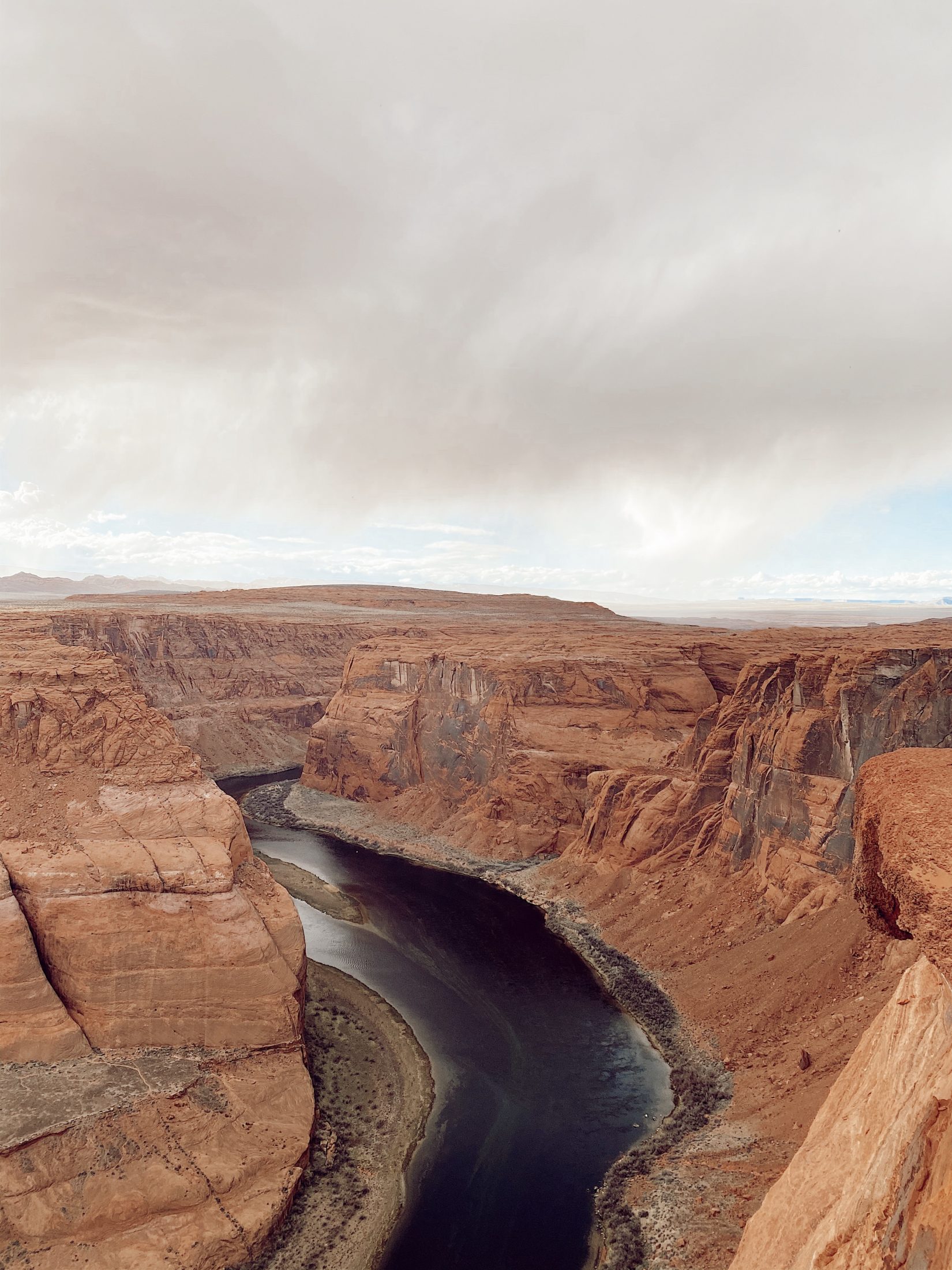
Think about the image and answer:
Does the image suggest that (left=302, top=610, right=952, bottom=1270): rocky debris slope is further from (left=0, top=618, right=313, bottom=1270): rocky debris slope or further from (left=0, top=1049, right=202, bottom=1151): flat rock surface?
(left=0, top=1049, right=202, bottom=1151): flat rock surface

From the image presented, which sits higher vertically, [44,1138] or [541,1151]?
[44,1138]

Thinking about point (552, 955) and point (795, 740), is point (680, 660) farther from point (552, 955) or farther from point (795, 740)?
point (552, 955)

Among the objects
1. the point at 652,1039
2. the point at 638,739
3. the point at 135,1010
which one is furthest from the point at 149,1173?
the point at 638,739

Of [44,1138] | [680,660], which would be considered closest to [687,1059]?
[44,1138]

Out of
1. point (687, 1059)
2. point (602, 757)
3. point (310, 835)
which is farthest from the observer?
point (310, 835)

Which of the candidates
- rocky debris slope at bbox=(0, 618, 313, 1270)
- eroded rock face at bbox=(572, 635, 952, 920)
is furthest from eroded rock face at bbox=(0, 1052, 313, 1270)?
eroded rock face at bbox=(572, 635, 952, 920)

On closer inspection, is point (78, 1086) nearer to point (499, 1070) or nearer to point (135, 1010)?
point (135, 1010)
